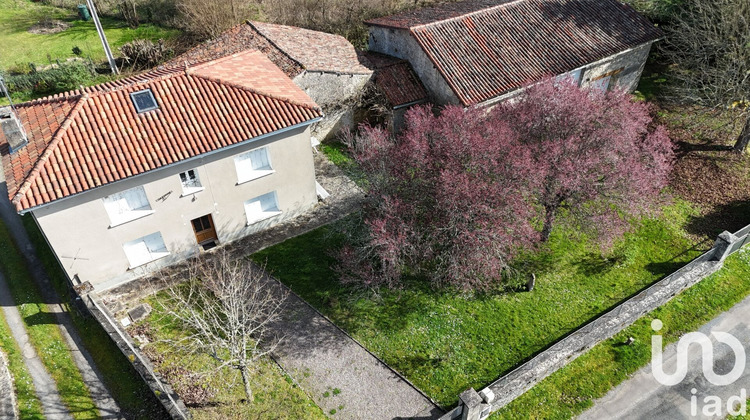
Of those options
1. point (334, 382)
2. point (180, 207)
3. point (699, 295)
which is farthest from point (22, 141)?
point (699, 295)

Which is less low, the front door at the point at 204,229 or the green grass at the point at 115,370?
the front door at the point at 204,229

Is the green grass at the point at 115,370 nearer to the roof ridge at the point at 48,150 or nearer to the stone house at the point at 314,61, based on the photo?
the roof ridge at the point at 48,150

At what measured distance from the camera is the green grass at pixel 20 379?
17.1m

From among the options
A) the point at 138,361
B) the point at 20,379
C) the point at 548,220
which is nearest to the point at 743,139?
the point at 548,220

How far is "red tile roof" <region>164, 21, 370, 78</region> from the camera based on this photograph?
28141mm

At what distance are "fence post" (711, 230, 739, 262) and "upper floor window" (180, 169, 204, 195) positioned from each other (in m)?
23.0

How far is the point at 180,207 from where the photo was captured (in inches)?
858

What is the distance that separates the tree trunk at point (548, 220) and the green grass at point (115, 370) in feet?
56.4

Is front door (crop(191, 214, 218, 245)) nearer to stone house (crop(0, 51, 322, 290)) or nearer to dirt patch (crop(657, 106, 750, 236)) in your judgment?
stone house (crop(0, 51, 322, 290))

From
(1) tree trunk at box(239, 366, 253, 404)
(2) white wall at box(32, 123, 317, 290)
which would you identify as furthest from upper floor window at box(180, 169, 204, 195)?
(1) tree trunk at box(239, 366, 253, 404)

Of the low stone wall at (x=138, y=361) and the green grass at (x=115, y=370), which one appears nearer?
the low stone wall at (x=138, y=361)

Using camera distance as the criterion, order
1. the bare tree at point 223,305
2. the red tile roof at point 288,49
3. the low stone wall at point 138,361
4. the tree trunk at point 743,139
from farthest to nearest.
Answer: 1. the red tile roof at point 288,49
2. the tree trunk at point 743,139
3. the bare tree at point 223,305
4. the low stone wall at point 138,361

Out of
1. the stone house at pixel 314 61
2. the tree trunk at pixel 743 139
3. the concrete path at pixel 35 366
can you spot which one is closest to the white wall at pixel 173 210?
the concrete path at pixel 35 366

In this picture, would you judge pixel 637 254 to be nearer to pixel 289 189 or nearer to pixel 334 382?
pixel 334 382
